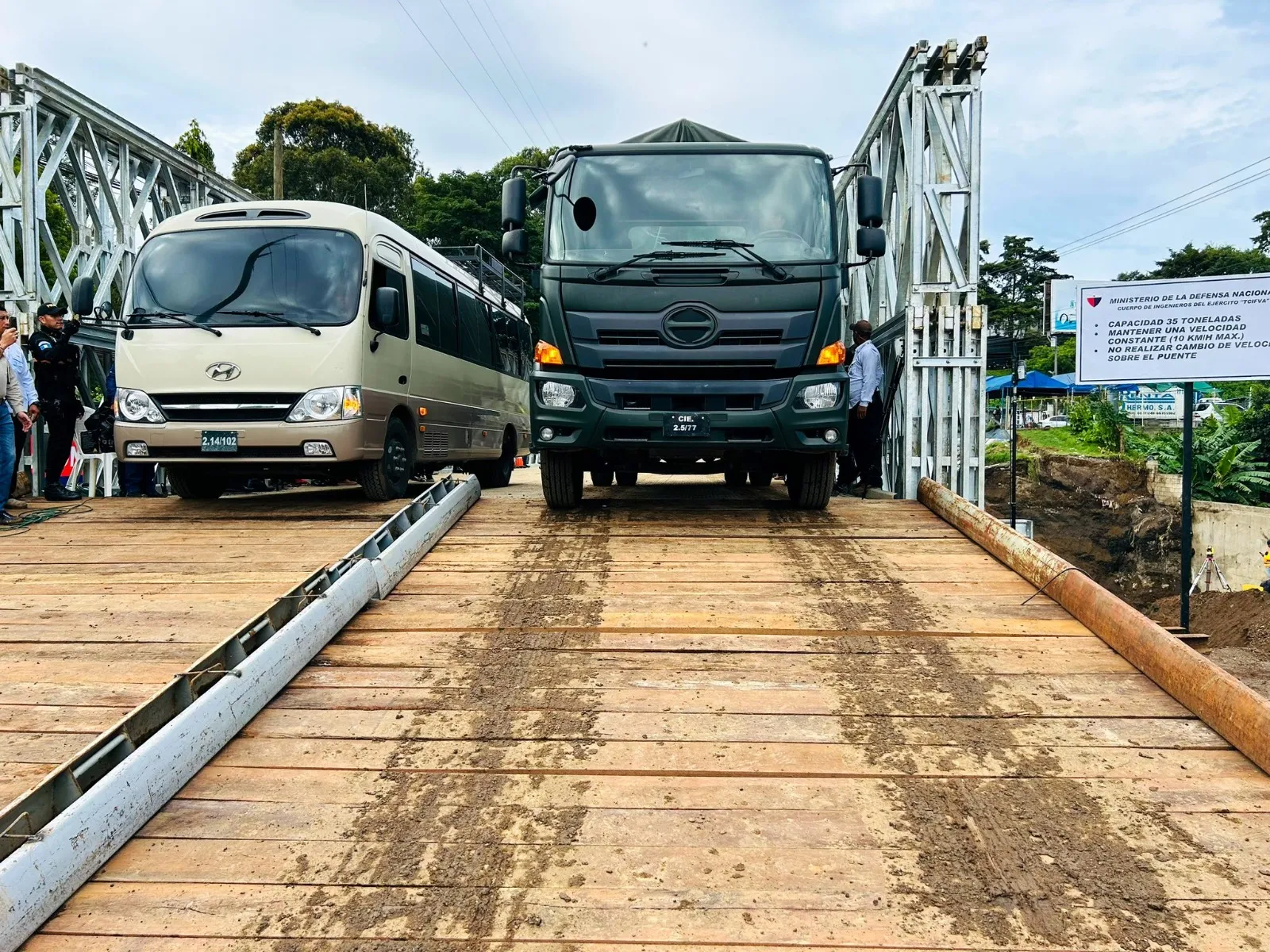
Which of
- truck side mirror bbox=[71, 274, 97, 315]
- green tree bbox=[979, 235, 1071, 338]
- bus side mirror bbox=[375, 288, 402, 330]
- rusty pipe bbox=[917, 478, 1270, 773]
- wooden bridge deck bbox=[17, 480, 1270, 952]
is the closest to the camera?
wooden bridge deck bbox=[17, 480, 1270, 952]

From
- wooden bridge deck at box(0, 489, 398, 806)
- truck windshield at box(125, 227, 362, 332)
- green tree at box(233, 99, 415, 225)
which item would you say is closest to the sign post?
wooden bridge deck at box(0, 489, 398, 806)

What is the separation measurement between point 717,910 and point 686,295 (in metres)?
4.47

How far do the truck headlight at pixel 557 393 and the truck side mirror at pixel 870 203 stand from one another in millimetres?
2231

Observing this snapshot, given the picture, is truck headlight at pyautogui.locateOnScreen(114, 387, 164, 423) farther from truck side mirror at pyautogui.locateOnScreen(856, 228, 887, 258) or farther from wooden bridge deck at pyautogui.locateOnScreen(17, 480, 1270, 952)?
truck side mirror at pyautogui.locateOnScreen(856, 228, 887, 258)

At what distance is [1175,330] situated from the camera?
228 inches

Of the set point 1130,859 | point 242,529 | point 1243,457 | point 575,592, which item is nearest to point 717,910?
point 1130,859

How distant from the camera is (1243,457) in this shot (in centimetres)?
2152

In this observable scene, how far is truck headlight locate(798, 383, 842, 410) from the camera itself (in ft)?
20.4

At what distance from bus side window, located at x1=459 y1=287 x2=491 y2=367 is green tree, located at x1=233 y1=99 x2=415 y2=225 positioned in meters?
26.7

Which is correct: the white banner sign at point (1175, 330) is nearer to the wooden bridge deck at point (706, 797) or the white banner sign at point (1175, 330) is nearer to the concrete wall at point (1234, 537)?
the wooden bridge deck at point (706, 797)

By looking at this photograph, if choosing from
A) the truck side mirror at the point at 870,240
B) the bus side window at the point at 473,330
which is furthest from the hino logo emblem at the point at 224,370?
the truck side mirror at the point at 870,240

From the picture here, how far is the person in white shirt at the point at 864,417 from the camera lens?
8312mm

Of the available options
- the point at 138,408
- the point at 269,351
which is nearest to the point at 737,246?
the point at 269,351


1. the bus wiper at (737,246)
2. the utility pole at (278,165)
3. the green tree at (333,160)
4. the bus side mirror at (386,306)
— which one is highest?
the green tree at (333,160)
